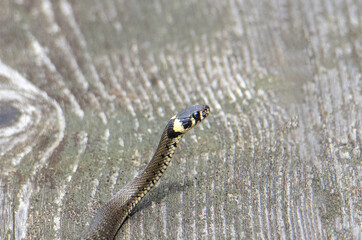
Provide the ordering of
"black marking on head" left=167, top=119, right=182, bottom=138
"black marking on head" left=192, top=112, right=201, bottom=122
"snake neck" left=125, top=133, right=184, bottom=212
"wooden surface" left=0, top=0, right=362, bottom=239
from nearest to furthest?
"wooden surface" left=0, top=0, right=362, bottom=239 < "snake neck" left=125, top=133, right=184, bottom=212 < "black marking on head" left=167, top=119, right=182, bottom=138 < "black marking on head" left=192, top=112, right=201, bottom=122

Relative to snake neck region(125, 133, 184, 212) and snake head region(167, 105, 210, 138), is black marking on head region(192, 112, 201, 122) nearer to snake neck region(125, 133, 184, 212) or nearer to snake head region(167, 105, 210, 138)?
snake head region(167, 105, 210, 138)

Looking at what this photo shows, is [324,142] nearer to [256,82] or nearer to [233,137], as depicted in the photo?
[233,137]

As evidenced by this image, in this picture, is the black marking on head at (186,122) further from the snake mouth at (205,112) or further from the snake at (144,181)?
the snake mouth at (205,112)

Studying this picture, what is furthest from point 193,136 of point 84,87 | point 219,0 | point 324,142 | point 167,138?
point 219,0

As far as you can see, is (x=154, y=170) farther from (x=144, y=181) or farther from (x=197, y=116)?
(x=197, y=116)

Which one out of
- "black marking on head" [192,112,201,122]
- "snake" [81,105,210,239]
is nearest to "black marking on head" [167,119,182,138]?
"snake" [81,105,210,239]

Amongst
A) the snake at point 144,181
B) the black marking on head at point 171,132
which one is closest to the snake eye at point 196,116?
the snake at point 144,181
